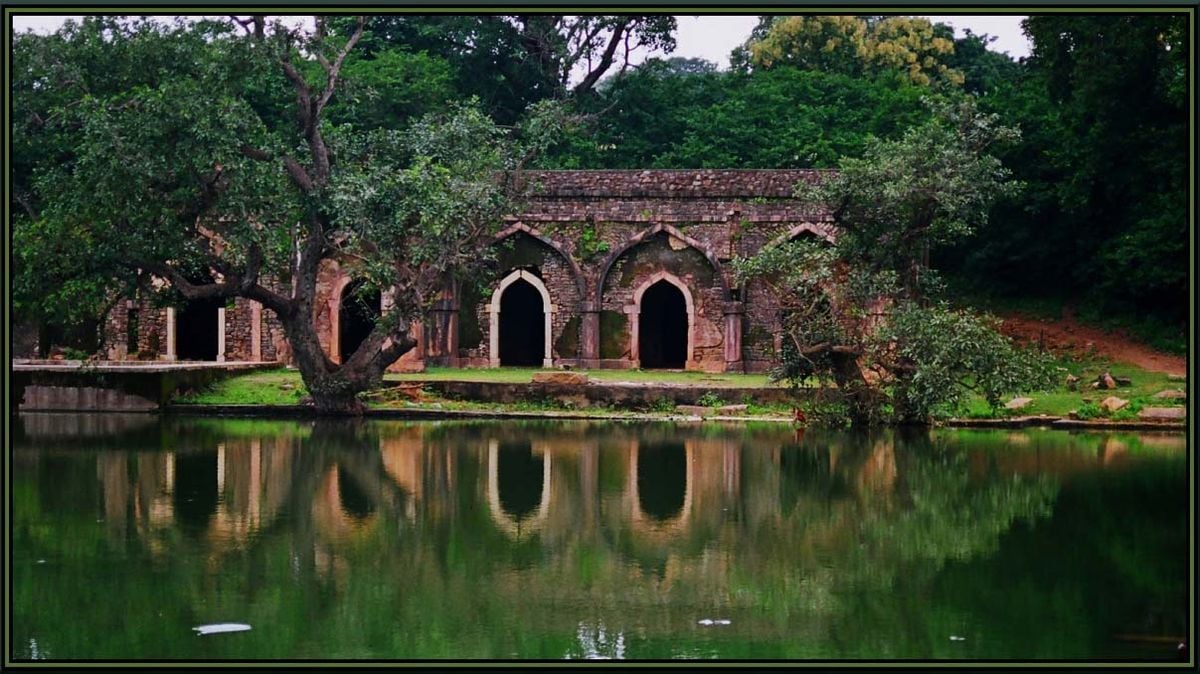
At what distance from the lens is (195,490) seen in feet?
40.8

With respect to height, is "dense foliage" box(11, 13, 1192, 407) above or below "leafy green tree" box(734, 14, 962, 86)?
below

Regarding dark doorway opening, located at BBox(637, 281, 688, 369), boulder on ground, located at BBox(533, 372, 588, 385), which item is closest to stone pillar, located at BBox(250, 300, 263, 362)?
dark doorway opening, located at BBox(637, 281, 688, 369)

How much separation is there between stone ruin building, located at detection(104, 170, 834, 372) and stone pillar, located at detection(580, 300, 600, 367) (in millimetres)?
22

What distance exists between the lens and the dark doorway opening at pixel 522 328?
2722 cm

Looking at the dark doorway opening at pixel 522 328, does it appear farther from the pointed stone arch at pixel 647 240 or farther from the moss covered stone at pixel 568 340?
the pointed stone arch at pixel 647 240

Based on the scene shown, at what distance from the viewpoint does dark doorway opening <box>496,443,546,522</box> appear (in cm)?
1171

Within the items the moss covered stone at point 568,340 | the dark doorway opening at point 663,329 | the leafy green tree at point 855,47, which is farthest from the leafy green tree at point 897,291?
the leafy green tree at point 855,47

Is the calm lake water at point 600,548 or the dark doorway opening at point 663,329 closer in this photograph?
the calm lake water at point 600,548

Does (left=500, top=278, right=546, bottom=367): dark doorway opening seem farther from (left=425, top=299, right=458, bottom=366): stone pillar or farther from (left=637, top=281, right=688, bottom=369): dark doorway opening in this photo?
(left=425, top=299, right=458, bottom=366): stone pillar

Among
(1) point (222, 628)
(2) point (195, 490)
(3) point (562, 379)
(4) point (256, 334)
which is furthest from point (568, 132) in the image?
(1) point (222, 628)

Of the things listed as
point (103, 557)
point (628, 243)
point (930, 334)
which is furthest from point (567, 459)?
point (628, 243)

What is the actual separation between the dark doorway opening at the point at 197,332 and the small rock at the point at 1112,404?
14.9 metres

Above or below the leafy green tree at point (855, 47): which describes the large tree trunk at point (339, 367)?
below

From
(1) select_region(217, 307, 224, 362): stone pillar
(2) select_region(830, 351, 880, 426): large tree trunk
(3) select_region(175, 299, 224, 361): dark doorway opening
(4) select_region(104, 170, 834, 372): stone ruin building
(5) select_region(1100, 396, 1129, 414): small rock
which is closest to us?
(2) select_region(830, 351, 880, 426): large tree trunk
